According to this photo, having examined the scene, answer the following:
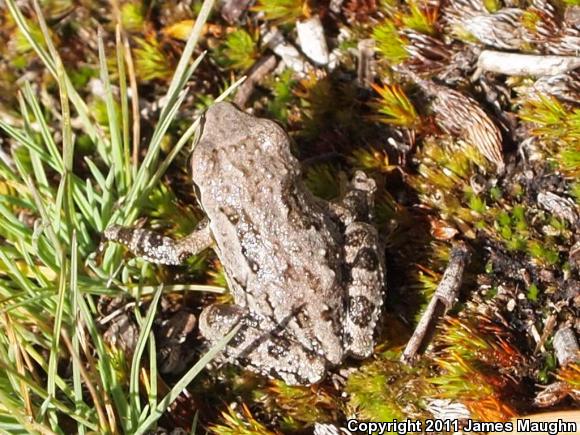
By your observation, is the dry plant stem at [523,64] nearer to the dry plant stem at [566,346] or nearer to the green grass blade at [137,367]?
the dry plant stem at [566,346]

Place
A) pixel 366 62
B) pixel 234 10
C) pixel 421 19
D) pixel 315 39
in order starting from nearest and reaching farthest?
pixel 421 19 < pixel 366 62 < pixel 315 39 < pixel 234 10

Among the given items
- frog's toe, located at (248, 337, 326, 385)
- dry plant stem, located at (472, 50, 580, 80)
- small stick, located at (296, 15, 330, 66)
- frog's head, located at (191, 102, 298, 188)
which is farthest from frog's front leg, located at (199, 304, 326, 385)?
dry plant stem, located at (472, 50, 580, 80)

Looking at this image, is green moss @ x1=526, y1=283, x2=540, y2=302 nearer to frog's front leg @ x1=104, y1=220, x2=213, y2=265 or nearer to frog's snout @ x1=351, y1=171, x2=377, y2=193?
frog's snout @ x1=351, y1=171, x2=377, y2=193

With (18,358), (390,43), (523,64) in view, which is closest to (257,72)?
(390,43)

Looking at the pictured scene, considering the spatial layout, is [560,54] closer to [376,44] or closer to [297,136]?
[376,44]

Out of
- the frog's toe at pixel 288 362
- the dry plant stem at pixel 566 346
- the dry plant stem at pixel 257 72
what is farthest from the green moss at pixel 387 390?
the dry plant stem at pixel 257 72

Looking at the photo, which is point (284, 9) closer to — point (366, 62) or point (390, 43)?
point (366, 62)
